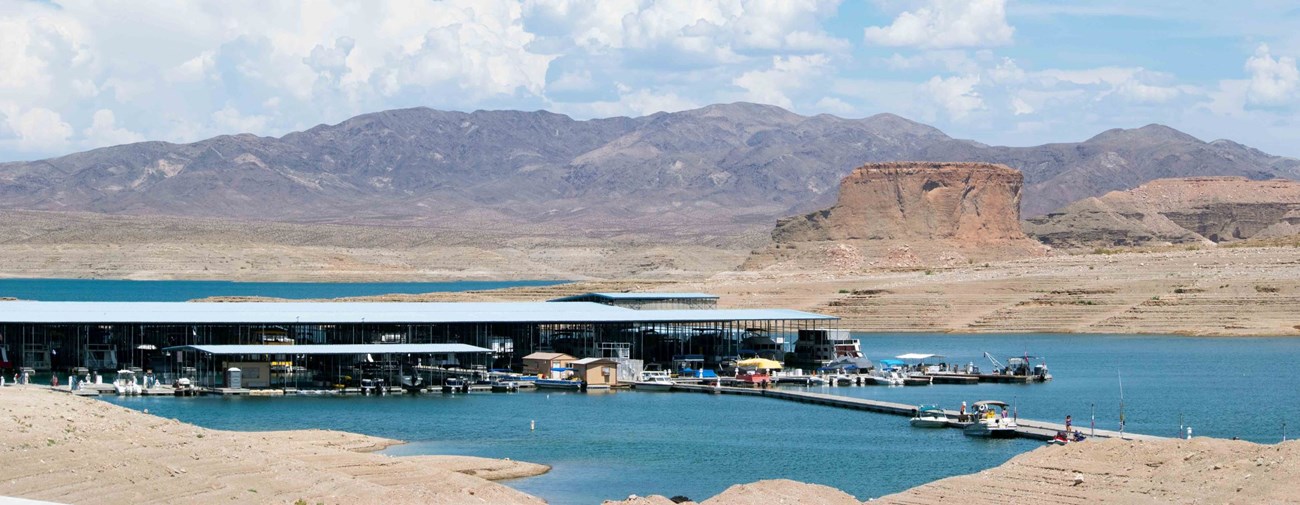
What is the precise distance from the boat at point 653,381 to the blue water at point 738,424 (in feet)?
5.72

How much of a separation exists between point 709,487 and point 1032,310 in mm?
75334

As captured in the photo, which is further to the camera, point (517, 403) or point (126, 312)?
point (126, 312)

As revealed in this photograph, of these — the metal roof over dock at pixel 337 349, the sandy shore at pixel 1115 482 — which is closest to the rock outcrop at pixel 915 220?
the metal roof over dock at pixel 337 349

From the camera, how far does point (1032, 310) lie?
4333 inches

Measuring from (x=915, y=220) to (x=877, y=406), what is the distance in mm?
134065

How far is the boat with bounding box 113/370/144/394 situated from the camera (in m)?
58.8

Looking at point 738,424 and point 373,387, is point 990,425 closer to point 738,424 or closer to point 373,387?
point 738,424

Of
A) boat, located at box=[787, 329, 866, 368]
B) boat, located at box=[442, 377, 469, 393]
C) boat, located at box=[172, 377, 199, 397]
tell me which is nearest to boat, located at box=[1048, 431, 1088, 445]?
boat, located at box=[442, 377, 469, 393]

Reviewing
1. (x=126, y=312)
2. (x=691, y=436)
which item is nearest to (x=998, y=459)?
(x=691, y=436)

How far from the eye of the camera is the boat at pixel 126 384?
193 ft

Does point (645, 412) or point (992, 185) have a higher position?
point (992, 185)

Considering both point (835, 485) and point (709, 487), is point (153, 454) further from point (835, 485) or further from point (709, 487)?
point (835, 485)

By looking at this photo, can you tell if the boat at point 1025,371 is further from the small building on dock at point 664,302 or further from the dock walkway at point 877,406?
the small building on dock at point 664,302

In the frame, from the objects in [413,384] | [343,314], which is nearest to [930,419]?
[413,384]
